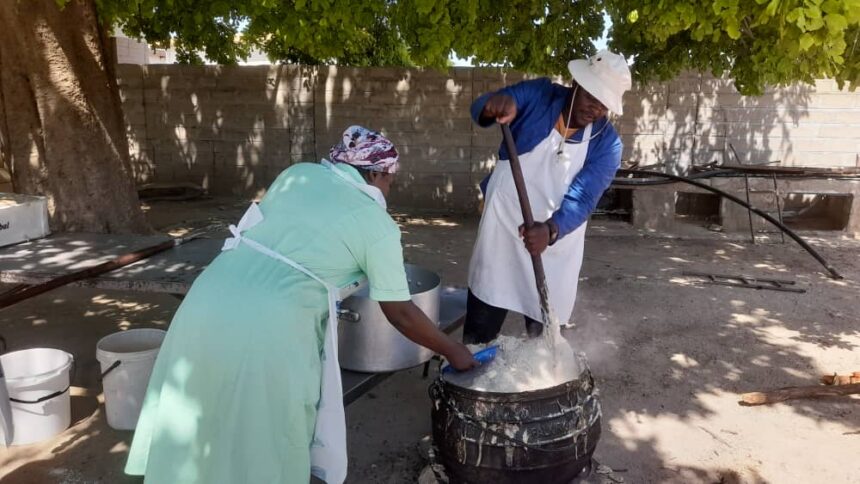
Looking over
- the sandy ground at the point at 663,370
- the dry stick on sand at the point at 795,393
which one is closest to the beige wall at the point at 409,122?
the sandy ground at the point at 663,370

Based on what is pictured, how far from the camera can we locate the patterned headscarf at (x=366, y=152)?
1.96m

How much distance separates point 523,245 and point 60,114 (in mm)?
4324

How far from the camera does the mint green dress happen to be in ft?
5.94

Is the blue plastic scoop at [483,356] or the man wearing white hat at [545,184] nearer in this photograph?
the blue plastic scoop at [483,356]

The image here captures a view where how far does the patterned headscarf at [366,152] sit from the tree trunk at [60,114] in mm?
4379

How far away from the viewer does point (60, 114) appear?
17.6 feet

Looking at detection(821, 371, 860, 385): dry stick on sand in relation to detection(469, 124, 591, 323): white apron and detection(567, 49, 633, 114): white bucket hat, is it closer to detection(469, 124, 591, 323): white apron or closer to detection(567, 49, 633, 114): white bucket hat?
detection(469, 124, 591, 323): white apron

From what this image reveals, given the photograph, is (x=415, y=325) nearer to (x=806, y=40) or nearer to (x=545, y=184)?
(x=545, y=184)

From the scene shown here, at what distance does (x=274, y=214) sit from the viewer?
188 centimetres

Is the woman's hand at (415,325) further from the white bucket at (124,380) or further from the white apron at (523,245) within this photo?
the white bucket at (124,380)

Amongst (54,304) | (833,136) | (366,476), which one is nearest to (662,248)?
(833,136)

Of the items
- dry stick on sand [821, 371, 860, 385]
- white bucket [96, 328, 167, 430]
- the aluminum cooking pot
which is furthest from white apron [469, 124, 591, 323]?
dry stick on sand [821, 371, 860, 385]

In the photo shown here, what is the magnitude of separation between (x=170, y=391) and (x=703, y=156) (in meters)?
8.32

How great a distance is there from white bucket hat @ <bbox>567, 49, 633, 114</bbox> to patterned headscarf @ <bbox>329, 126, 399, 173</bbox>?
1060 millimetres
